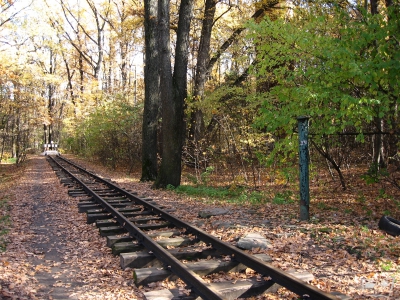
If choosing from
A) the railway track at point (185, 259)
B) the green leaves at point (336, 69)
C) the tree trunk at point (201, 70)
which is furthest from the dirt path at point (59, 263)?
the tree trunk at point (201, 70)

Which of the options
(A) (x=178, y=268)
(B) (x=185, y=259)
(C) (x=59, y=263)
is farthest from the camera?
(C) (x=59, y=263)

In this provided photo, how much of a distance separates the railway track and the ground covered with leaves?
19 centimetres

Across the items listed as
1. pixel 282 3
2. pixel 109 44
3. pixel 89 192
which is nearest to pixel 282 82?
pixel 89 192

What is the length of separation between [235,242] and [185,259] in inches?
40.3

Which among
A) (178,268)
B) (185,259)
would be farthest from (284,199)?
(178,268)

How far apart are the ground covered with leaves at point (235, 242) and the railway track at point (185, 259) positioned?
0.64 ft

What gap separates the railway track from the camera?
3.90 m

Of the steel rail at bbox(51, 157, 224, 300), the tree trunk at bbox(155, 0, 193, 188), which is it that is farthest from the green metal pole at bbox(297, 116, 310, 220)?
the tree trunk at bbox(155, 0, 193, 188)

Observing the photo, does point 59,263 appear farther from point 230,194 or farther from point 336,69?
point 230,194

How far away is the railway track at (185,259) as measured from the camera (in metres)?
3.90

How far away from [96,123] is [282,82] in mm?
20085

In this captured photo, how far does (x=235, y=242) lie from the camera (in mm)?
5828

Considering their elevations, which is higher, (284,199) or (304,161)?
(304,161)

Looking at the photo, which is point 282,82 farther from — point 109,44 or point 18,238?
point 109,44
